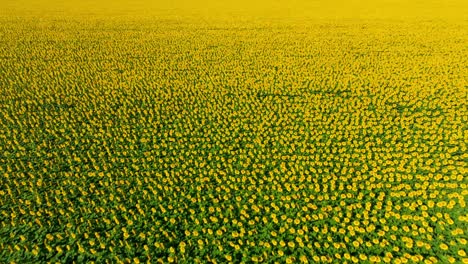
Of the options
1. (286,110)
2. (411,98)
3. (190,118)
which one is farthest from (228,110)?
(411,98)

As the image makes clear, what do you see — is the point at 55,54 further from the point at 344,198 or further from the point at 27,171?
the point at 344,198

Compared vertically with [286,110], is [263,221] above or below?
below

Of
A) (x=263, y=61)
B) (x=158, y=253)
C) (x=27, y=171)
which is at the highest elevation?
(x=263, y=61)

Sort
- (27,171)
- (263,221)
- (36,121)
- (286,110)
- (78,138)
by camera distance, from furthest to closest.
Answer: (286,110) → (36,121) → (78,138) → (27,171) → (263,221)

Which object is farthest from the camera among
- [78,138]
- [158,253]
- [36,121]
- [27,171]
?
[36,121]

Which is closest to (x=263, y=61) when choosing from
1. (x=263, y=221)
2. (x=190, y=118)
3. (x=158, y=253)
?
(x=190, y=118)

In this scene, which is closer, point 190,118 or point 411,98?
point 190,118
